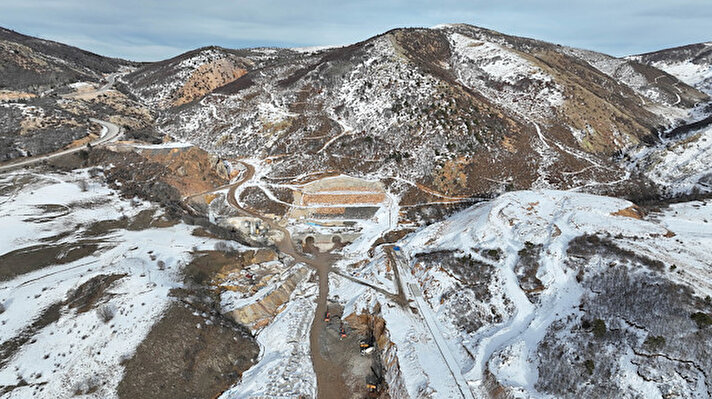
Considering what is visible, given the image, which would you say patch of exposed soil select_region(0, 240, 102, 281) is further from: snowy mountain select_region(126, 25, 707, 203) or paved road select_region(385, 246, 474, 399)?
paved road select_region(385, 246, 474, 399)

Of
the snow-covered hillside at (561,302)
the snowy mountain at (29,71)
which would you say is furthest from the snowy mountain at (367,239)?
the snowy mountain at (29,71)

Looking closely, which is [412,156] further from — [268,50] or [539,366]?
[268,50]

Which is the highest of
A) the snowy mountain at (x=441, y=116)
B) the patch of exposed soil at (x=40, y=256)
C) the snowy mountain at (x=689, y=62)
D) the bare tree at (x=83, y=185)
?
the snowy mountain at (x=689, y=62)

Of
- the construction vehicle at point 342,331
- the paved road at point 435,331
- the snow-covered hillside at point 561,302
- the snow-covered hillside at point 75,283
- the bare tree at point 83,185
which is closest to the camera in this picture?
the snow-covered hillside at point 561,302

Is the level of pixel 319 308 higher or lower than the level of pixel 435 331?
lower

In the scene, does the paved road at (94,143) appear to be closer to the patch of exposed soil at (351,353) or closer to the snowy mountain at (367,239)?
the snowy mountain at (367,239)

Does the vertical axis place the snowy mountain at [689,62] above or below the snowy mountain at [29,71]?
above

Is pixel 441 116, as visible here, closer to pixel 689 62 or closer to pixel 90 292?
pixel 90 292

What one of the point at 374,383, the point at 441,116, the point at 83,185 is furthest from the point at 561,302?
the point at 83,185
